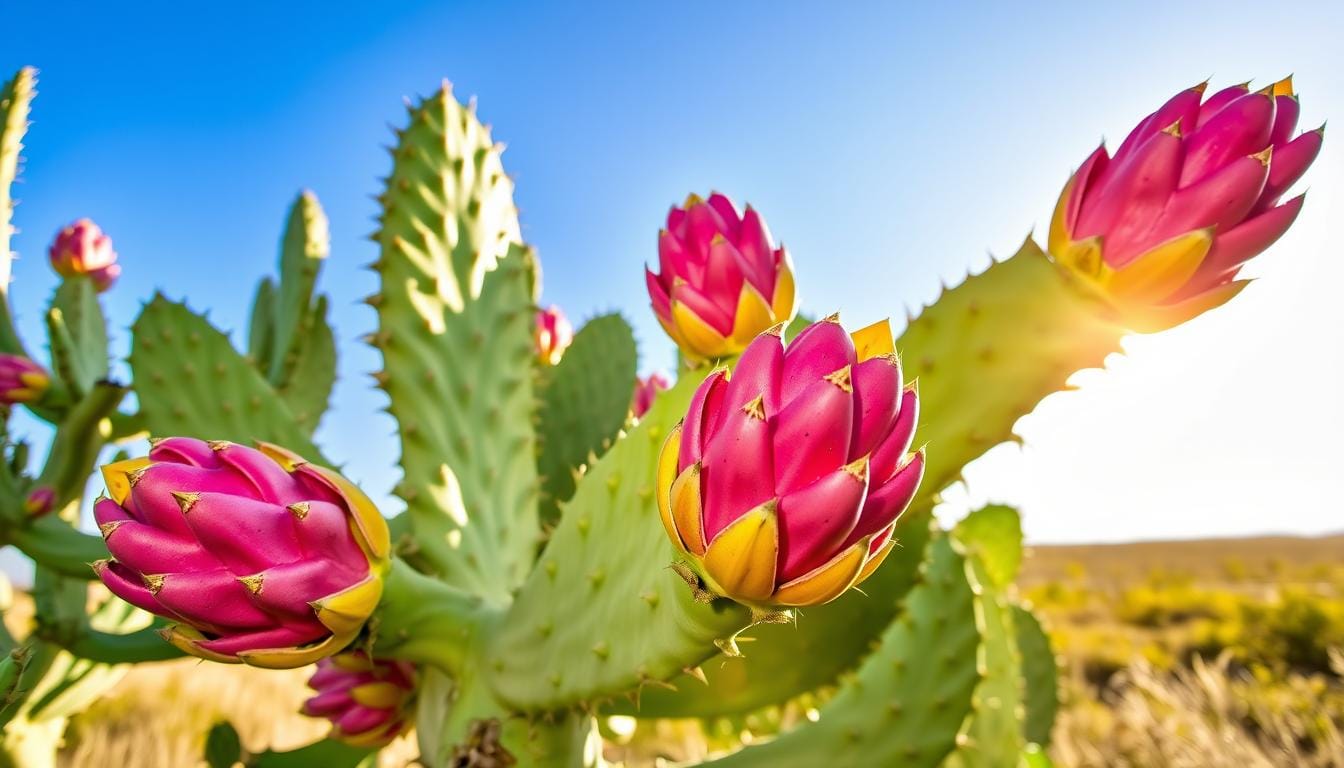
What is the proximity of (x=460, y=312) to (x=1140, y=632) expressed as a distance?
38.6 ft

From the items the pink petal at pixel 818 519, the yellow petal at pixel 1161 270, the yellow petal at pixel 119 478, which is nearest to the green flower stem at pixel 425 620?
the yellow petal at pixel 119 478

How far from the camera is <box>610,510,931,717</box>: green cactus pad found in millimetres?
1237

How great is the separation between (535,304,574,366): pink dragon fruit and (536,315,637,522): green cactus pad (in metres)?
0.04

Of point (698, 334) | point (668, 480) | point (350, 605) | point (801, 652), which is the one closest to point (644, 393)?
point (801, 652)

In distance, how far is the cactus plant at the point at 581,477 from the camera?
451mm

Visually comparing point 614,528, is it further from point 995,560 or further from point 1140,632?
point 1140,632

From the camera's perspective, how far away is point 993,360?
0.91 metres

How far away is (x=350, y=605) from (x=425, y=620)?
0.26 metres

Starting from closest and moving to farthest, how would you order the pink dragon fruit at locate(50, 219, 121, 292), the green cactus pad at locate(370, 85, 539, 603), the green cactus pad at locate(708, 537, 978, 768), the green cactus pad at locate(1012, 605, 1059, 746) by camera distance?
the green cactus pad at locate(370, 85, 539, 603)
the green cactus pad at locate(708, 537, 978, 768)
the pink dragon fruit at locate(50, 219, 121, 292)
the green cactus pad at locate(1012, 605, 1059, 746)

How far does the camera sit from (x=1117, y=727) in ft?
18.4

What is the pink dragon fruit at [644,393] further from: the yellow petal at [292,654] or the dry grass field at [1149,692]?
the dry grass field at [1149,692]

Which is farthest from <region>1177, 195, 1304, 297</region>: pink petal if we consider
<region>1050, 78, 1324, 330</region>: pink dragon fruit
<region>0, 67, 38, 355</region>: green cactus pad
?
<region>0, 67, 38, 355</region>: green cactus pad

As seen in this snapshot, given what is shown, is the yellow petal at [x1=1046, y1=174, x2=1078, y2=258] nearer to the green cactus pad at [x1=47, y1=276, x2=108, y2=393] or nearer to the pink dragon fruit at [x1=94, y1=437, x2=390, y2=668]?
the pink dragon fruit at [x1=94, y1=437, x2=390, y2=668]

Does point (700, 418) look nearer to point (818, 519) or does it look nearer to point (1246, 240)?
point (818, 519)
